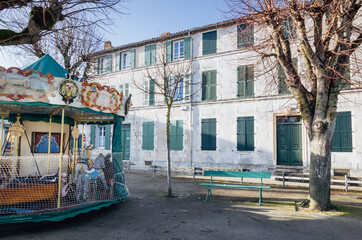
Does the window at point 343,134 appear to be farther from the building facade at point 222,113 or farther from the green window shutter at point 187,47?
the green window shutter at point 187,47

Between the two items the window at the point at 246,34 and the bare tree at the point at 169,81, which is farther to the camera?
the bare tree at the point at 169,81

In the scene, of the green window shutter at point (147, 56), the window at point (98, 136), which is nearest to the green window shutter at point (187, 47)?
the green window shutter at point (147, 56)

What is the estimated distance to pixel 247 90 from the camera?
13594mm

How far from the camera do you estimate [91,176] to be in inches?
265

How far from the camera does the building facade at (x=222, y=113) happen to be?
11.5 m

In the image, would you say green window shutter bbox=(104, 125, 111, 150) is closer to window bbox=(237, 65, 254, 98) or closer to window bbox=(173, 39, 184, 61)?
window bbox=(173, 39, 184, 61)

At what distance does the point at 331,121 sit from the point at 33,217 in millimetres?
7259

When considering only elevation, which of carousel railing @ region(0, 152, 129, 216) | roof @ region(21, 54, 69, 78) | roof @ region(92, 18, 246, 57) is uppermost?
roof @ region(92, 18, 246, 57)

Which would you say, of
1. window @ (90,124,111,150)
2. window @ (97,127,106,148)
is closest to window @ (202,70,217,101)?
window @ (90,124,111,150)

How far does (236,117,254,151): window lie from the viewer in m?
13.3

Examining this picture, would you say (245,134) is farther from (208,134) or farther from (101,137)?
(101,137)

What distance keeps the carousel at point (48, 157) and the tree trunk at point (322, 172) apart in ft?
16.8

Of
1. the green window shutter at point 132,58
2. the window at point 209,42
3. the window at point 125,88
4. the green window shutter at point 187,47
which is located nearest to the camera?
the window at point 209,42

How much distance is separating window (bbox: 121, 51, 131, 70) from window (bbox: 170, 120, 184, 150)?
5774 millimetres
